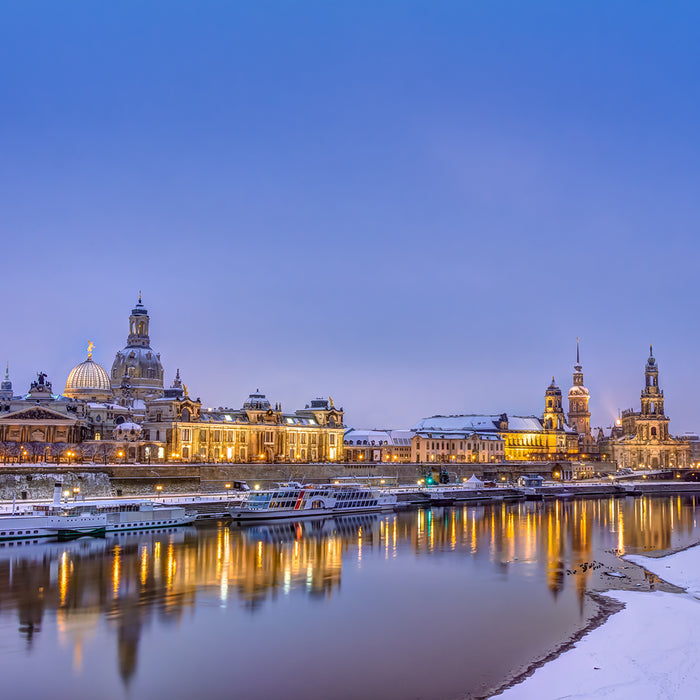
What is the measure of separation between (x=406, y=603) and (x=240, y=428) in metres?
96.5

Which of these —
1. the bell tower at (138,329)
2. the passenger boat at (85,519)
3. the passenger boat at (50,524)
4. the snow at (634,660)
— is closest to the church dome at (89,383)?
the bell tower at (138,329)

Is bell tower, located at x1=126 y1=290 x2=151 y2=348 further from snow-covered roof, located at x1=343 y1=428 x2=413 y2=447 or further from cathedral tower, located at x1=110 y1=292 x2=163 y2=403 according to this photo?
snow-covered roof, located at x1=343 y1=428 x2=413 y2=447

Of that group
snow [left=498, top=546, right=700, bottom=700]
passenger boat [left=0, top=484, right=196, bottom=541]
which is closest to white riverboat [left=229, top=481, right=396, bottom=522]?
passenger boat [left=0, top=484, right=196, bottom=541]

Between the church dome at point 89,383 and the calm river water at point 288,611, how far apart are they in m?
77.1

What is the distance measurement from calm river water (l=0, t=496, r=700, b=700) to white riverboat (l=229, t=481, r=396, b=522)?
9.76 metres

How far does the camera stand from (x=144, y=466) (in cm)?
10556

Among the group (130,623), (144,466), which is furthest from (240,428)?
(130,623)

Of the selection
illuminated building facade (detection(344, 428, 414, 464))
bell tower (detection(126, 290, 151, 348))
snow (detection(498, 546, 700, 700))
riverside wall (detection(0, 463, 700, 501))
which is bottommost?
snow (detection(498, 546, 700, 700))

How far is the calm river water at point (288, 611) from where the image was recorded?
30656 mm

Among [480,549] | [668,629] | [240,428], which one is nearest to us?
[668,629]

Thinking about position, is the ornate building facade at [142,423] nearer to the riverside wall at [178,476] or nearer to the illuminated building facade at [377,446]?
the riverside wall at [178,476]

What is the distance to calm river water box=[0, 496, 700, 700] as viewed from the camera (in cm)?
3066

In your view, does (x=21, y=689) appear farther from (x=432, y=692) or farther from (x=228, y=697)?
(x=432, y=692)

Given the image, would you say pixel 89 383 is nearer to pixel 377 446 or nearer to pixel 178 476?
pixel 178 476
